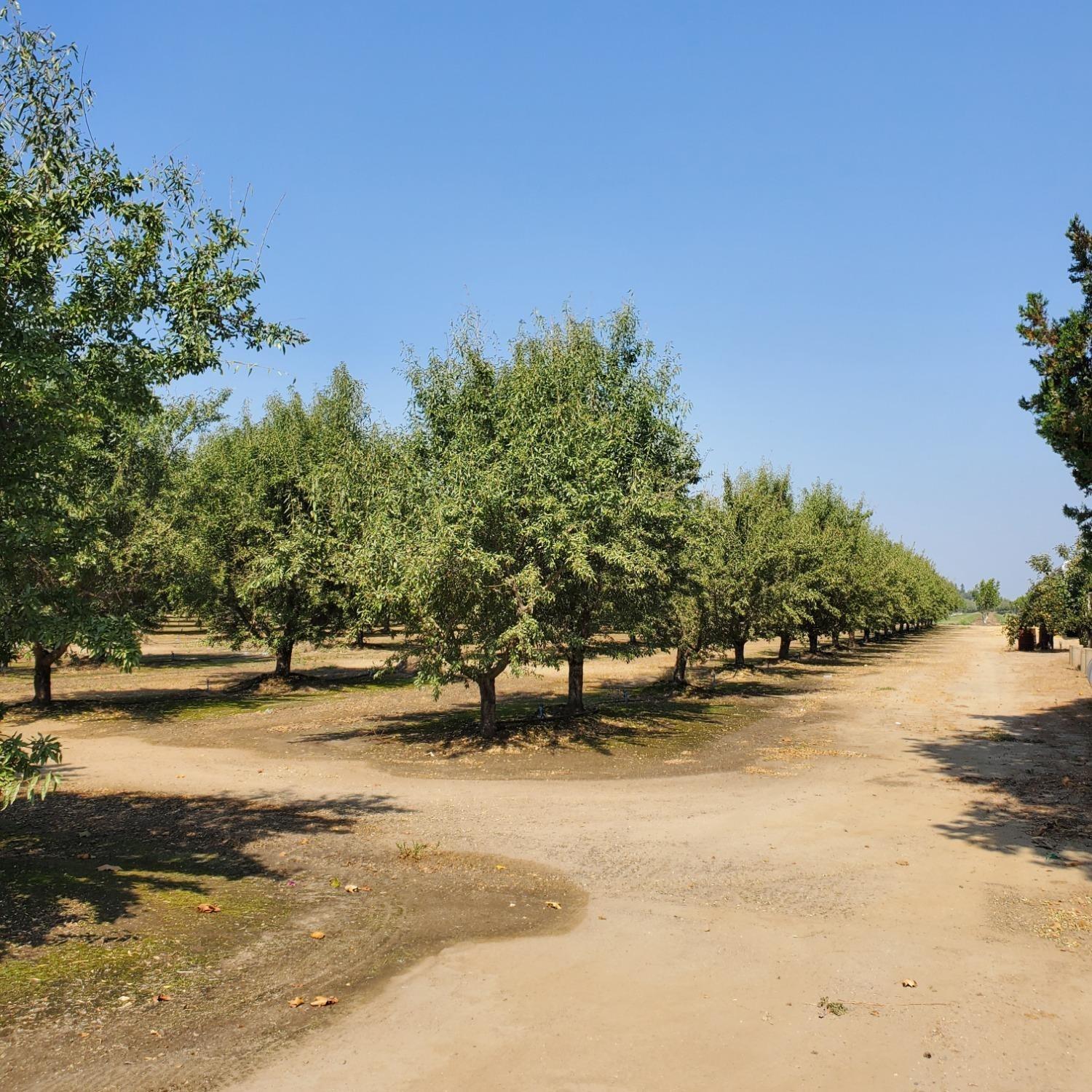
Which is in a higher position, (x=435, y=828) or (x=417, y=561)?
(x=417, y=561)

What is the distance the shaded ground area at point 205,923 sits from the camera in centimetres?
602

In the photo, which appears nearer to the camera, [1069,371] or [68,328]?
[68,328]

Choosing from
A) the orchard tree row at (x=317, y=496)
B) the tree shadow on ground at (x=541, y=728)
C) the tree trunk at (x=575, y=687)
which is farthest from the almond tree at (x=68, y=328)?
the tree trunk at (x=575, y=687)

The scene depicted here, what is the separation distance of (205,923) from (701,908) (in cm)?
514

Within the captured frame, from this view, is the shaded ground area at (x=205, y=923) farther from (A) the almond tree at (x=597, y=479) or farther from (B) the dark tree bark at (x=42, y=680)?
(B) the dark tree bark at (x=42, y=680)

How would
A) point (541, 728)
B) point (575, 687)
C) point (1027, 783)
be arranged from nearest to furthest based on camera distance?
point (1027, 783) → point (541, 728) → point (575, 687)

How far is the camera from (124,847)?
36.2 ft

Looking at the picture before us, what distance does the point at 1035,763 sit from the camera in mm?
17203

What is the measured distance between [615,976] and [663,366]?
18194 millimetres

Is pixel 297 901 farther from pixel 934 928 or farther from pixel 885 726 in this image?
pixel 885 726

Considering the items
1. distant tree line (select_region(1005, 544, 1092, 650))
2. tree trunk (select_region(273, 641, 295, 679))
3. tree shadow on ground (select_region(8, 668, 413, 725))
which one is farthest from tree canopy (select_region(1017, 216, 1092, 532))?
distant tree line (select_region(1005, 544, 1092, 650))

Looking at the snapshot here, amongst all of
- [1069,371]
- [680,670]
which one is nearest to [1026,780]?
[1069,371]

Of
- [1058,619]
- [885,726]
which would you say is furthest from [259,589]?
[1058,619]

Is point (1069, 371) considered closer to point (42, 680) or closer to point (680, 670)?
point (680, 670)
